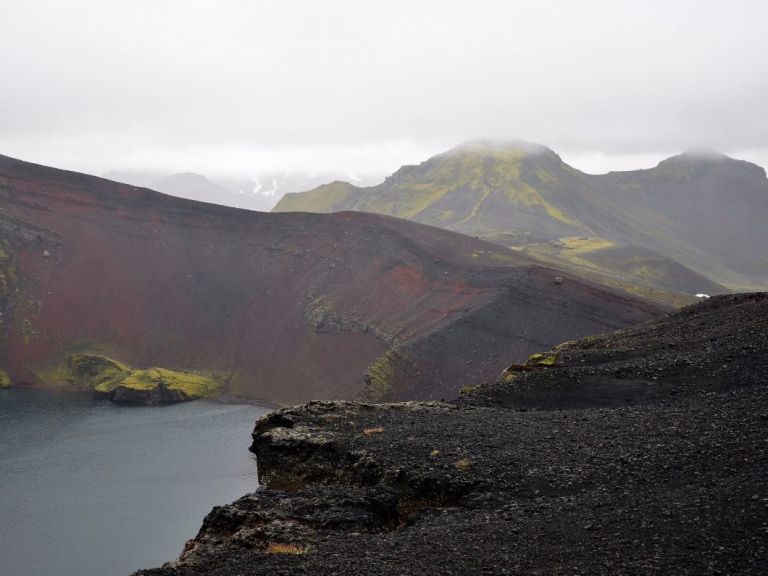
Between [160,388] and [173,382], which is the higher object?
[173,382]

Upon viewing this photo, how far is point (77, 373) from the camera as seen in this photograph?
83000mm

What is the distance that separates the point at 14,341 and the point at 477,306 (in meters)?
59.2

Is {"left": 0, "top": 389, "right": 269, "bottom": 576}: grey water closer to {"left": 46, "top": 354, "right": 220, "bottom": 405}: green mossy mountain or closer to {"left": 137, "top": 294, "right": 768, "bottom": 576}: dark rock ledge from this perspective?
{"left": 46, "top": 354, "right": 220, "bottom": 405}: green mossy mountain

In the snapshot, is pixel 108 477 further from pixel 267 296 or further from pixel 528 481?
pixel 267 296

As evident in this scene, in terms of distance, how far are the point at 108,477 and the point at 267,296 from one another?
4829 cm

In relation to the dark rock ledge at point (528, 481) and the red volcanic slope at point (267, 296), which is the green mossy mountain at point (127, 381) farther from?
the dark rock ledge at point (528, 481)

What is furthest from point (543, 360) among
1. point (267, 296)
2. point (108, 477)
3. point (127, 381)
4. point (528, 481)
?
point (267, 296)

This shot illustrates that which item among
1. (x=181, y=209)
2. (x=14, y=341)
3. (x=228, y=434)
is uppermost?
(x=181, y=209)

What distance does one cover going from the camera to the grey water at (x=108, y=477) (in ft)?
126

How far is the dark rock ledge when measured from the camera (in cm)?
1304

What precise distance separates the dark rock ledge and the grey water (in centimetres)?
2146

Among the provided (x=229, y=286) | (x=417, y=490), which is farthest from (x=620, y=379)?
(x=229, y=286)

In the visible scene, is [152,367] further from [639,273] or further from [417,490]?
[639,273]

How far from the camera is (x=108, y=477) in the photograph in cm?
5138
